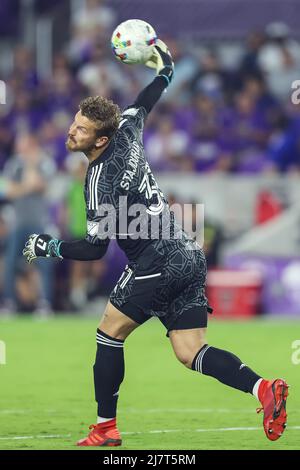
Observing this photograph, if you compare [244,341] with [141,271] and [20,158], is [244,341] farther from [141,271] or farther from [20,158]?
[141,271]

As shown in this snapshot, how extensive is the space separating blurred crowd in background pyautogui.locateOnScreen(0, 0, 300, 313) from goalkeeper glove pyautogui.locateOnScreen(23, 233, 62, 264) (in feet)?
29.2

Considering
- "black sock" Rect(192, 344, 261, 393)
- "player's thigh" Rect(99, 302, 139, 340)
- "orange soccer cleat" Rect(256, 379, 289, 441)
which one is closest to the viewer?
"orange soccer cleat" Rect(256, 379, 289, 441)

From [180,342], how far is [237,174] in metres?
11.1

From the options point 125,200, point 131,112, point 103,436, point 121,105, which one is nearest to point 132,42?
point 131,112

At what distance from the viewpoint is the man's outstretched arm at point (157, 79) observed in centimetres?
920

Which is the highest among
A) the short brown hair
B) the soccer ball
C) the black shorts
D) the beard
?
the soccer ball

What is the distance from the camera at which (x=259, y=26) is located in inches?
888

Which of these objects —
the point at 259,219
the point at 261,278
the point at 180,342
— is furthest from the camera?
the point at 259,219

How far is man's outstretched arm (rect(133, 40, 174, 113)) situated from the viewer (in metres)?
9.20

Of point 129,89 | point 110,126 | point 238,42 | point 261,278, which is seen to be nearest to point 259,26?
point 238,42

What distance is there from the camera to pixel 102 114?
28.3 feet

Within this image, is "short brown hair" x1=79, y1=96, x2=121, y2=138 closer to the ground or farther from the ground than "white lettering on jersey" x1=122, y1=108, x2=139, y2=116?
closer to the ground

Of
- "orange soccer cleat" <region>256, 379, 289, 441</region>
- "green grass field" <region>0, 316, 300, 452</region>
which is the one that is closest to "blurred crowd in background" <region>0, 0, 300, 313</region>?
"green grass field" <region>0, 316, 300, 452</region>

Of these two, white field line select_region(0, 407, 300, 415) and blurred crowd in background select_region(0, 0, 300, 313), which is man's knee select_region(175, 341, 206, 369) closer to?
white field line select_region(0, 407, 300, 415)
